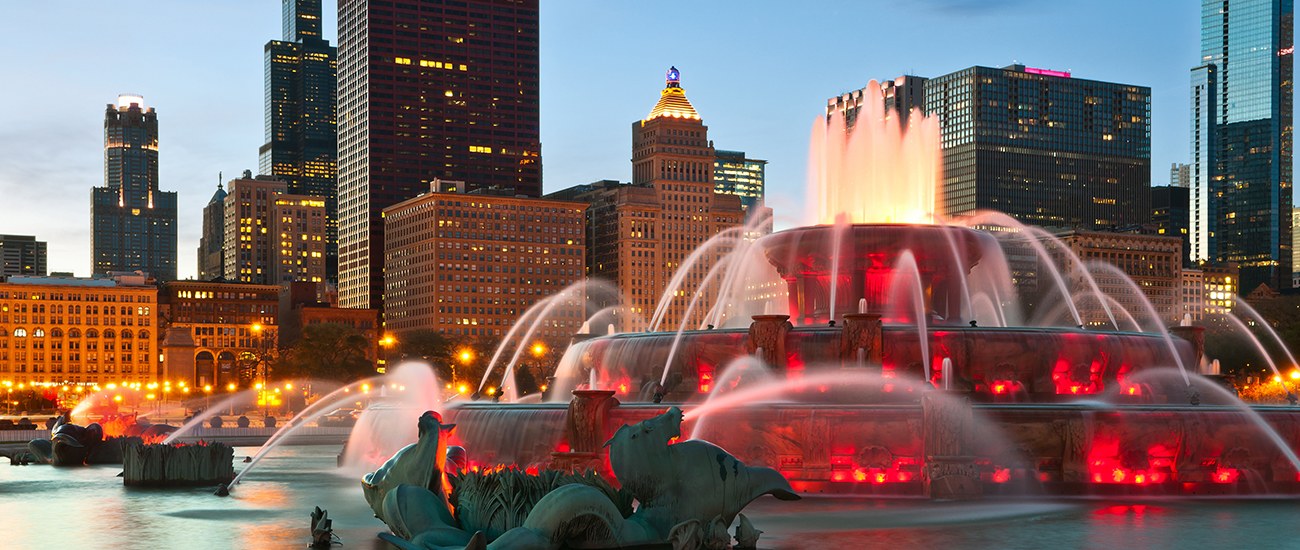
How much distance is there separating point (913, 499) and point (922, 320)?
9.71 metres

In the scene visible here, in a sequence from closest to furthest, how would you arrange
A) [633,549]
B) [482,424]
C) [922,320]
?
[633,549] < [482,424] < [922,320]

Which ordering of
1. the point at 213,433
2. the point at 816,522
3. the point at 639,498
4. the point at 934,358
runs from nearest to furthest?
the point at 639,498
the point at 816,522
the point at 934,358
the point at 213,433

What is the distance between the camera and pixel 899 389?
36.1 meters

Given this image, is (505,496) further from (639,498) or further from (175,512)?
(175,512)

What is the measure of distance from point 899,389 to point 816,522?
10443mm

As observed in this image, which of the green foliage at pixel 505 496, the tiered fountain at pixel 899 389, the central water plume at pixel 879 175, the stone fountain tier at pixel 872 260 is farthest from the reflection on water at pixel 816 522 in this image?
the central water plume at pixel 879 175

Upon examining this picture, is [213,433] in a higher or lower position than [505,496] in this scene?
lower

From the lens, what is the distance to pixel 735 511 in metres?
22.9

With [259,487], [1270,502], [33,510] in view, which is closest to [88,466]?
[259,487]

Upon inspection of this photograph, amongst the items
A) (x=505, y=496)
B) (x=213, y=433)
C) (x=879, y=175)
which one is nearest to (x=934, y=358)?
(x=879, y=175)

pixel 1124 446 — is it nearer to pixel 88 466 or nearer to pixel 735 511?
pixel 735 511

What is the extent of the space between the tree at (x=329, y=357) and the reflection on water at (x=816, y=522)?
366 feet

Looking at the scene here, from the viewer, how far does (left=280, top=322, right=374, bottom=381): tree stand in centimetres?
14488

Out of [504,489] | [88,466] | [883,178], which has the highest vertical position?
[883,178]
